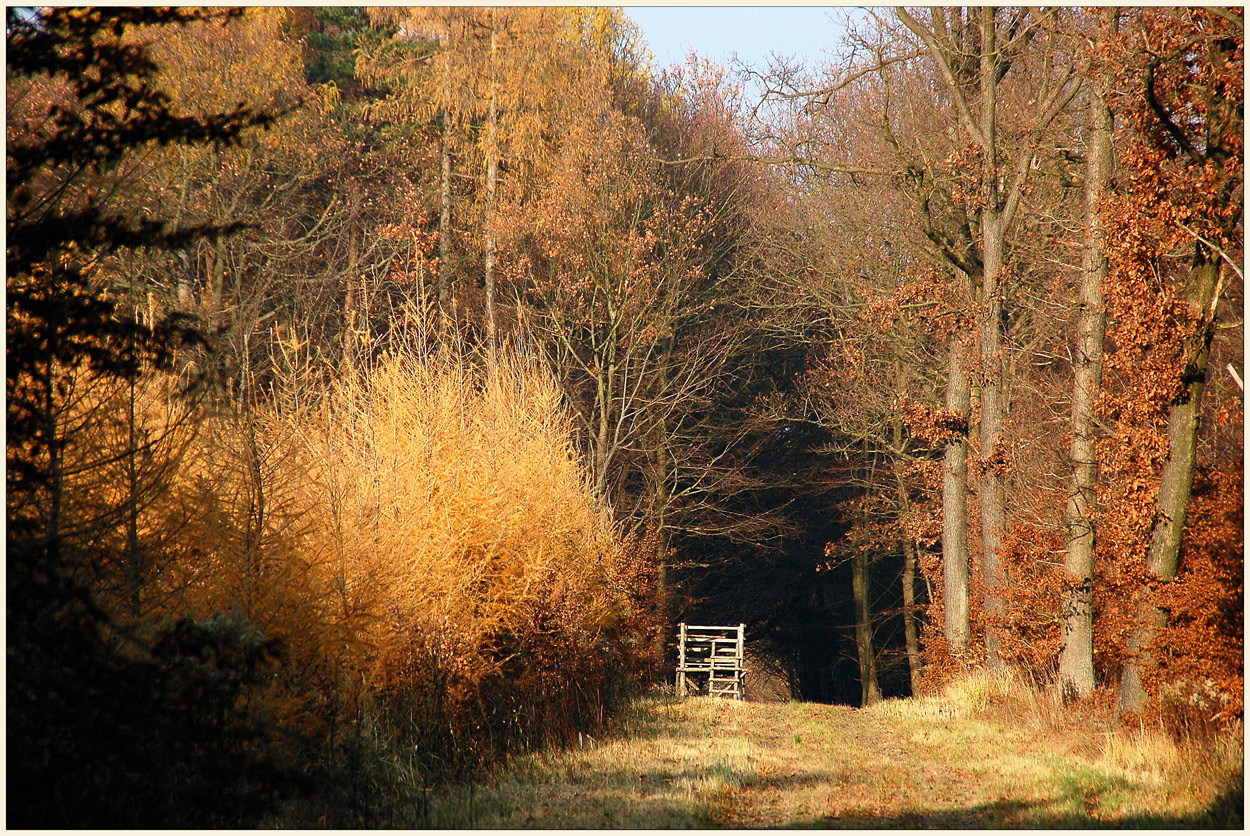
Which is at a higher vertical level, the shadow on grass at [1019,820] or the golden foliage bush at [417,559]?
the golden foliage bush at [417,559]

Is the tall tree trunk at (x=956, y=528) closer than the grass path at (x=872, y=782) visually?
No

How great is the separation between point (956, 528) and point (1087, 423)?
18.4 ft

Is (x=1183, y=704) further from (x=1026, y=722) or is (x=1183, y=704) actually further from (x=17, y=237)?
(x=17, y=237)

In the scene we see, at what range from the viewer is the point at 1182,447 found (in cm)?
1053

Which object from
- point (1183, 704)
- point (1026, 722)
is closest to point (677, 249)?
point (1026, 722)

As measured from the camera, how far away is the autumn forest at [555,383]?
18.4 feet

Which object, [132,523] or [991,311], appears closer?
[132,523]

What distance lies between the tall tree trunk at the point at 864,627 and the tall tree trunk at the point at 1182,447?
1424 centimetres

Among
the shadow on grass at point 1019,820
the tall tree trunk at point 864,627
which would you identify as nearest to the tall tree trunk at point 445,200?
the tall tree trunk at point 864,627

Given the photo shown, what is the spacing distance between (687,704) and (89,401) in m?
11.3

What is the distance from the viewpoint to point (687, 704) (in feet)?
55.6

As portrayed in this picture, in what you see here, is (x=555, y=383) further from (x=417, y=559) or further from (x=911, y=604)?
(x=911, y=604)

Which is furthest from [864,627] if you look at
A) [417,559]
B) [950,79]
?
[417,559]

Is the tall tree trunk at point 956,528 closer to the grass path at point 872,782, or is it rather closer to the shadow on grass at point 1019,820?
the grass path at point 872,782
